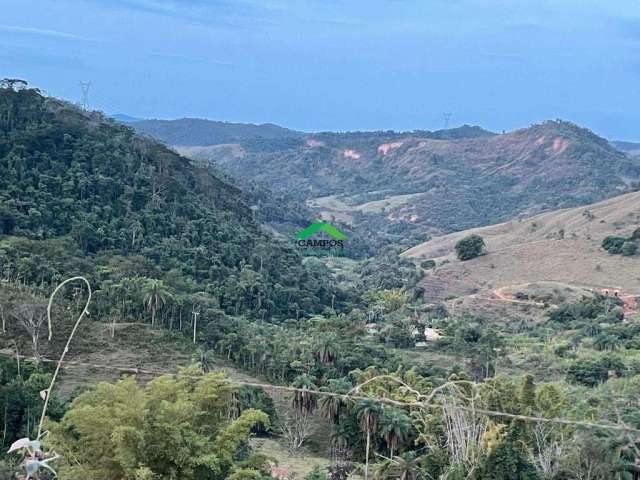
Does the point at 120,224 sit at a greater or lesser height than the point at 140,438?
greater

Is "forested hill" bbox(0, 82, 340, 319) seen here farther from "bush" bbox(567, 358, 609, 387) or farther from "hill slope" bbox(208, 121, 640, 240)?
"hill slope" bbox(208, 121, 640, 240)

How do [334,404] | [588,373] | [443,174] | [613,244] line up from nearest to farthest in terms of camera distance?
[334,404] < [588,373] < [613,244] < [443,174]

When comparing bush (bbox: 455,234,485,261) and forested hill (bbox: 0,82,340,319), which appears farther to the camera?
bush (bbox: 455,234,485,261)

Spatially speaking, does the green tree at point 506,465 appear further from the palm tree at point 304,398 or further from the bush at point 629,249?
the bush at point 629,249

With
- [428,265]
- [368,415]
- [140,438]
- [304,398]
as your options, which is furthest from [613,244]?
[140,438]

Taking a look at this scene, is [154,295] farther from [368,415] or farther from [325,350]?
[368,415]

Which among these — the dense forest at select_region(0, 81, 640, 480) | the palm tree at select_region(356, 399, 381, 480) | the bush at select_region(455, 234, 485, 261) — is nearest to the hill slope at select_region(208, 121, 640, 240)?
the bush at select_region(455, 234, 485, 261)

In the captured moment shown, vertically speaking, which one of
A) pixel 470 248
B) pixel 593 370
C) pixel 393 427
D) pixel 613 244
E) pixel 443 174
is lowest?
pixel 393 427
